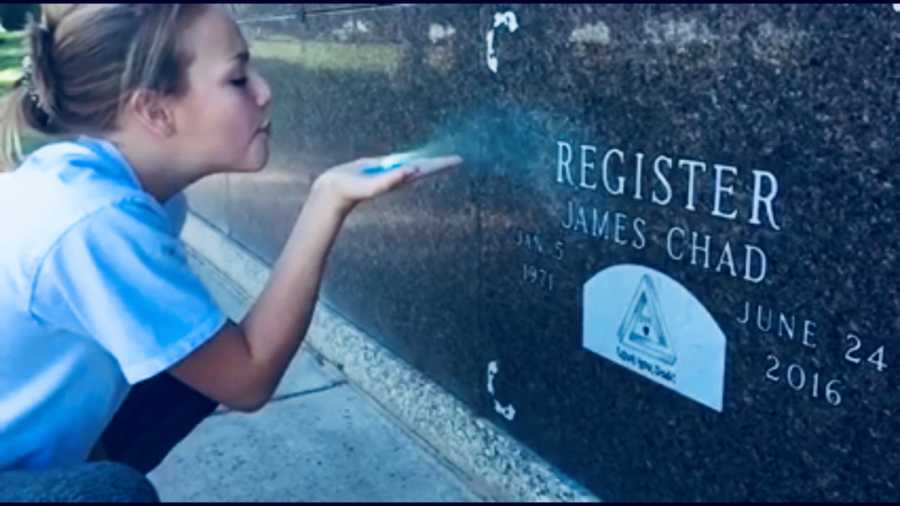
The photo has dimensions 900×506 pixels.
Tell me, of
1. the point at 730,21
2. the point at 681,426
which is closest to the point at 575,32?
the point at 730,21

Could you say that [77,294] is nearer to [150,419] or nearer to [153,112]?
[153,112]

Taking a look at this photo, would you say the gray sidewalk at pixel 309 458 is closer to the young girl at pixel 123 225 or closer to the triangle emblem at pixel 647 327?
the triangle emblem at pixel 647 327

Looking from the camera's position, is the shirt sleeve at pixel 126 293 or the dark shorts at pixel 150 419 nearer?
the shirt sleeve at pixel 126 293

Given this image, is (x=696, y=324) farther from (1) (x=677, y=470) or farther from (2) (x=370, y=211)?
(2) (x=370, y=211)

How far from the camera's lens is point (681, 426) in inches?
98.9

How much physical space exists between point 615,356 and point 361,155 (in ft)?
5.08

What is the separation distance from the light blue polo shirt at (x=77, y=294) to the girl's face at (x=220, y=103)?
0.47ft

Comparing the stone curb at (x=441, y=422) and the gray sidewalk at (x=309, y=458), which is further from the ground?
the stone curb at (x=441, y=422)

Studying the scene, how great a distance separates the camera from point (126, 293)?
6.18 feet

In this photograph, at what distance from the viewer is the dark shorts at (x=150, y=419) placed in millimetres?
2539

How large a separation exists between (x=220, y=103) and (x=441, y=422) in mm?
1671

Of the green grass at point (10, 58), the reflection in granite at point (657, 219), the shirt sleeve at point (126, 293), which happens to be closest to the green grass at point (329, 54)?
the reflection in granite at point (657, 219)

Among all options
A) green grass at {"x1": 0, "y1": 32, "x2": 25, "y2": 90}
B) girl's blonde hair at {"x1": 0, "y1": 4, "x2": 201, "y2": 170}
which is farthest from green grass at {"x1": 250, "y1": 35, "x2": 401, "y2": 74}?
girl's blonde hair at {"x1": 0, "y1": 4, "x2": 201, "y2": 170}

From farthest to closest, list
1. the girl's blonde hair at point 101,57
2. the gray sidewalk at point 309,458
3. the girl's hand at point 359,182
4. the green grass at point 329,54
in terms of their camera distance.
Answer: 1. the green grass at point 329,54
2. the gray sidewalk at point 309,458
3. the girl's hand at point 359,182
4. the girl's blonde hair at point 101,57
